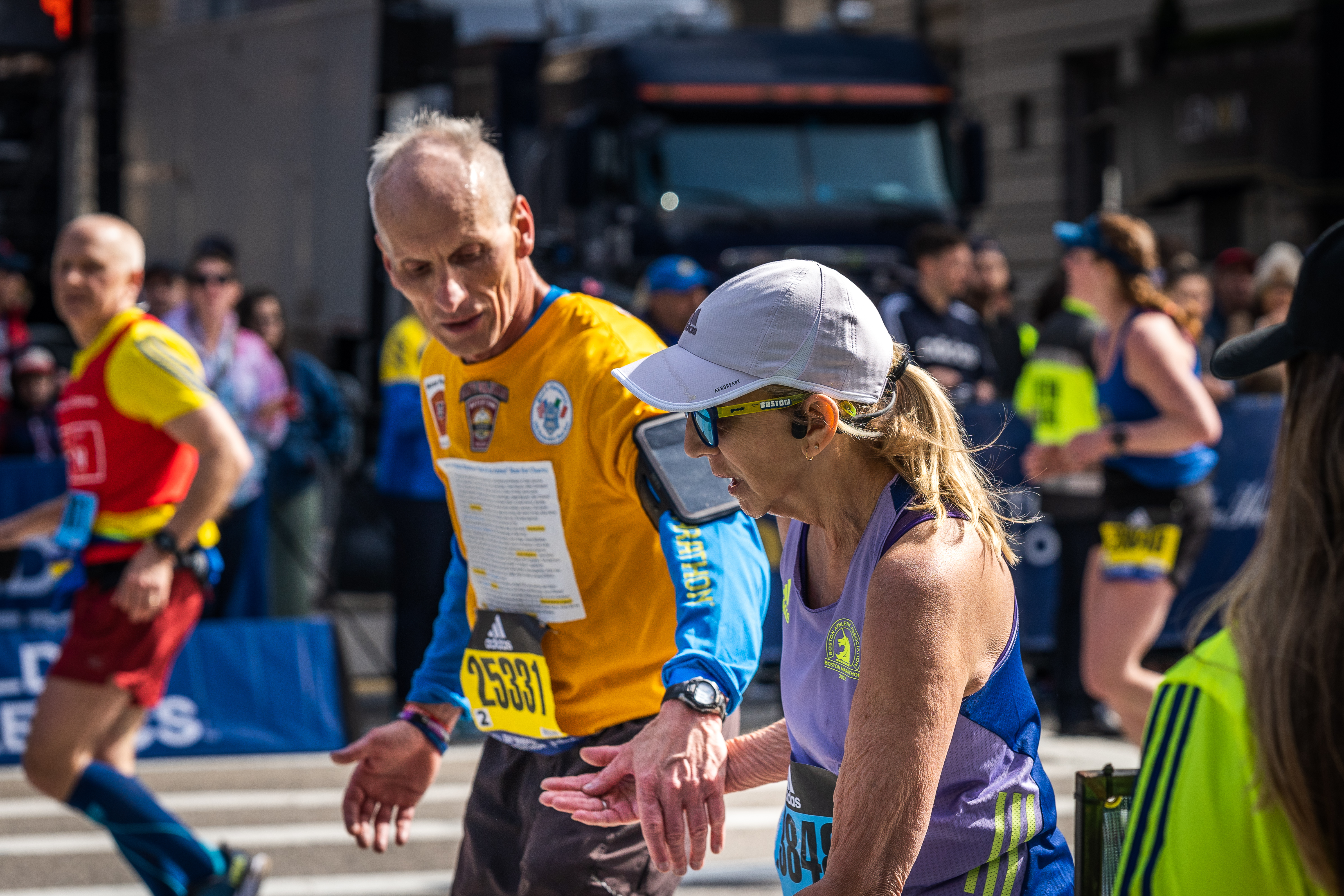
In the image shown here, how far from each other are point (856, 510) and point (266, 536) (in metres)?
6.32

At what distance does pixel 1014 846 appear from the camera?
7.20ft

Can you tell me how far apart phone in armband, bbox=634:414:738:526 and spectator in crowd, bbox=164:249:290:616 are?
5345 millimetres

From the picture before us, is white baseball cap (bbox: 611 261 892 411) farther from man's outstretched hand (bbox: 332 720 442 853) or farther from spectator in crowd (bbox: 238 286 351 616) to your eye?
spectator in crowd (bbox: 238 286 351 616)

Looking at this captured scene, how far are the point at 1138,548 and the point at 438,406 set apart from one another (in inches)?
135

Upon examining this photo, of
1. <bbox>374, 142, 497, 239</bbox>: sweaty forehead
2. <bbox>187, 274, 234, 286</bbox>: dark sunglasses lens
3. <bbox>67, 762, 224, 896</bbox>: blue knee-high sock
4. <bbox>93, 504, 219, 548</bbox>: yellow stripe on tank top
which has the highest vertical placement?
<bbox>374, 142, 497, 239</bbox>: sweaty forehead

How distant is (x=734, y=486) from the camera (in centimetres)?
236

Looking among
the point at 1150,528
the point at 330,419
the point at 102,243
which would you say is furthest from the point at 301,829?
the point at 1150,528

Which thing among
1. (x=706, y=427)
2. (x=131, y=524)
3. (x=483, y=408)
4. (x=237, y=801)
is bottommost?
(x=237, y=801)

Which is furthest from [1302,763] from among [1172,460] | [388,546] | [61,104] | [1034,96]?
[1034,96]

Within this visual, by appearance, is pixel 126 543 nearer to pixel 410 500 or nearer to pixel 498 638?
pixel 498 638

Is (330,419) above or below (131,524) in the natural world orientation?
below

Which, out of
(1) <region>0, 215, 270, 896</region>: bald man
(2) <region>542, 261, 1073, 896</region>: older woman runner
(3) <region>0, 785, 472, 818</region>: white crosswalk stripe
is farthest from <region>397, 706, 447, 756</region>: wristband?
(3) <region>0, 785, 472, 818</region>: white crosswalk stripe

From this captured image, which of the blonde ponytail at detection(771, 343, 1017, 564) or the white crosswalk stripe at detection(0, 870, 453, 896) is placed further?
the white crosswalk stripe at detection(0, 870, 453, 896)

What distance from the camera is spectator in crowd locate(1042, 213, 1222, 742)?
581 centimetres
